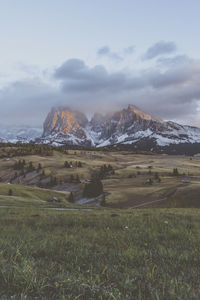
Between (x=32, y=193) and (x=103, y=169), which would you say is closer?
(x=32, y=193)

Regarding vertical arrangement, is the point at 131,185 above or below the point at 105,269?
below

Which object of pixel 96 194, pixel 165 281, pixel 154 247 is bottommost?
pixel 96 194

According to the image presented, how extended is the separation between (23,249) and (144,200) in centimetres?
8086

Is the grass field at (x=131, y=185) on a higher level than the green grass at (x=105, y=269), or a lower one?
lower

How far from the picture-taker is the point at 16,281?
135 inches

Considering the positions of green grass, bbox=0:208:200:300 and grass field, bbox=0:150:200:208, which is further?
grass field, bbox=0:150:200:208

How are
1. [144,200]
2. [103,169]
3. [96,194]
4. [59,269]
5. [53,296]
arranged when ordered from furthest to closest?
[103,169], [96,194], [144,200], [59,269], [53,296]

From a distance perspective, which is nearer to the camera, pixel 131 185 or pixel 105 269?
pixel 105 269

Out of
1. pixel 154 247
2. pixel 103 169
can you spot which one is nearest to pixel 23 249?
pixel 154 247

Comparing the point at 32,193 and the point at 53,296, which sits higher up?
the point at 53,296

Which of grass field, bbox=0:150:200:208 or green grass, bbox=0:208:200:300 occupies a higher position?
green grass, bbox=0:208:200:300

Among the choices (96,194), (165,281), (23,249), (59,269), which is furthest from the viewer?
(96,194)

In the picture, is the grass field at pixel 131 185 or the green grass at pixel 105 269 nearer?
the green grass at pixel 105 269

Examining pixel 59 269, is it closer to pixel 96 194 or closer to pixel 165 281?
pixel 165 281
